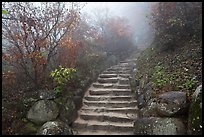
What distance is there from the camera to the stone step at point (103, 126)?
7.11 meters

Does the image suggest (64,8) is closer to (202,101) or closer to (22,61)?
Result: (22,61)

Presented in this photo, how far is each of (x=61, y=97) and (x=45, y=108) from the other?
2.67 ft

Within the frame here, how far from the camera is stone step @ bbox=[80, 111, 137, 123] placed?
7525 millimetres

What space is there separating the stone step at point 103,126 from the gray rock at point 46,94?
128cm

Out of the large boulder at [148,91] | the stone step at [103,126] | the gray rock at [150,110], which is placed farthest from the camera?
the large boulder at [148,91]

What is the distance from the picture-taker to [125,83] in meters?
10.2

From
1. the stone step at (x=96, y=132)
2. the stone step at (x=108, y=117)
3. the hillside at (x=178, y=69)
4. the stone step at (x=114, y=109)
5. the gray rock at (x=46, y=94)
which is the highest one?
the hillside at (x=178, y=69)

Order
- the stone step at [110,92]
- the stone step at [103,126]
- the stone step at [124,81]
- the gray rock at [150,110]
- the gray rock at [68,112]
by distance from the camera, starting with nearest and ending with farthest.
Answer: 1. the gray rock at [150,110]
2. the stone step at [103,126]
3. the gray rock at [68,112]
4. the stone step at [110,92]
5. the stone step at [124,81]

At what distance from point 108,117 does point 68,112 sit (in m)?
1.46

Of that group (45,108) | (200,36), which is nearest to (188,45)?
(200,36)

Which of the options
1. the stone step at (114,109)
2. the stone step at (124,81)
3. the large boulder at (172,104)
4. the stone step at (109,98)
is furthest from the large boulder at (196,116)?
the stone step at (124,81)

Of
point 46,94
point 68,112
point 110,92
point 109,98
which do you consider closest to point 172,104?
point 109,98

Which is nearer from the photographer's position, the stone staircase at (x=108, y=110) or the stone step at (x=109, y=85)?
the stone staircase at (x=108, y=110)

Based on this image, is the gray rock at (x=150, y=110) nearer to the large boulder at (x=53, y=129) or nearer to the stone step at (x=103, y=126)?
the stone step at (x=103, y=126)
